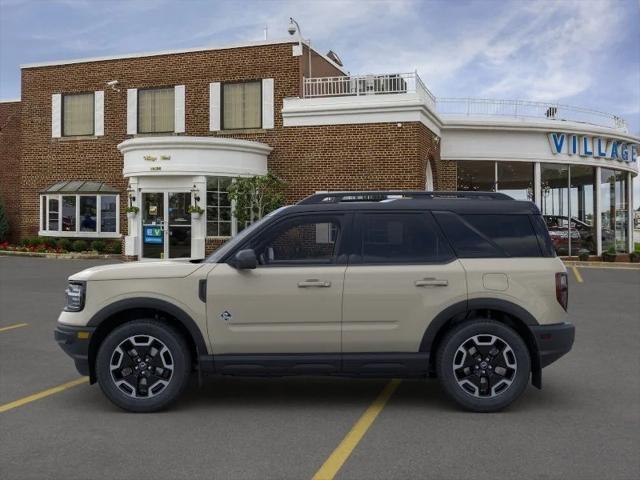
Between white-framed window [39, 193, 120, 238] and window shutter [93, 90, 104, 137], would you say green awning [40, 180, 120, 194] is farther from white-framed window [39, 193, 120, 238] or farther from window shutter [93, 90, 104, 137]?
window shutter [93, 90, 104, 137]

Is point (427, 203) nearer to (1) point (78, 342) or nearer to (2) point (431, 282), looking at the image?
(2) point (431, 282)

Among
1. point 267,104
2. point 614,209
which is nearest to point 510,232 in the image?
point 267,104

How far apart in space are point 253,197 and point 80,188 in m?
8.11

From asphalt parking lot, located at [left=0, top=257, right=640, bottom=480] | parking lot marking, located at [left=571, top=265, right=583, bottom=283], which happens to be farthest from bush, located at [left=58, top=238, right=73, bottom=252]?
asphalt parking lot, located at [left=0, top=257, right=640, bottom=480]

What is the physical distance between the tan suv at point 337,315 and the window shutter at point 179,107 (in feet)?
63.2

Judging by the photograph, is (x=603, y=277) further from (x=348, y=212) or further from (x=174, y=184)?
(x=348, y=212)

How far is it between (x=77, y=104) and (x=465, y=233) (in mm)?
23433

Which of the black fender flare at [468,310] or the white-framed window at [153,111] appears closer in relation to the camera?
the black fender flare at [468,310]

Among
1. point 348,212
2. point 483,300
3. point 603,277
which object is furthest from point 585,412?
point 603,277

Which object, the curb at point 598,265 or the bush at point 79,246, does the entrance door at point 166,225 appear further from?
the curb at point 598,265

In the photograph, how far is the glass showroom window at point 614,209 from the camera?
26.8 m

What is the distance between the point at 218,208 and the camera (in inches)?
844

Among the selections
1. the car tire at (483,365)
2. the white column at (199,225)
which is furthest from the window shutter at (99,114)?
the car tire at (483,365)

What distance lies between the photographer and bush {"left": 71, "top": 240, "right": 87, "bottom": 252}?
947 inches
